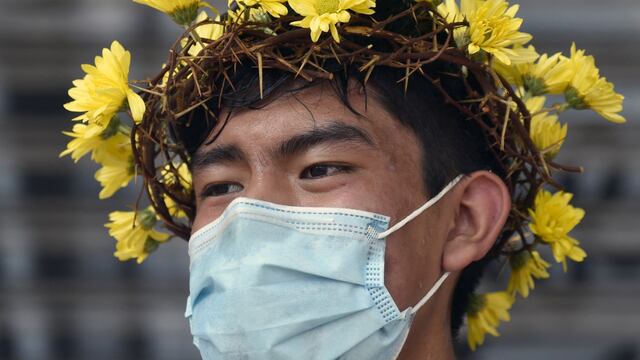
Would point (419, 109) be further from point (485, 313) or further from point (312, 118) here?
point (485, 313)

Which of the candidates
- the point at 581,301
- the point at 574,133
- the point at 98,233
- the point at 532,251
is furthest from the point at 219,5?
the point at 532,251

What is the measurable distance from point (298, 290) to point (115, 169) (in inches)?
30.1

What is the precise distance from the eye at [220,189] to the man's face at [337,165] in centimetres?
3

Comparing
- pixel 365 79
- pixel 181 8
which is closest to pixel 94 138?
pixel 181 8

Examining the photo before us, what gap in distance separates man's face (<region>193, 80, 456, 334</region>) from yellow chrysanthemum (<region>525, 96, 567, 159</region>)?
17.5 inches

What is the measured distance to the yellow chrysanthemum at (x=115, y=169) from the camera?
3334mm

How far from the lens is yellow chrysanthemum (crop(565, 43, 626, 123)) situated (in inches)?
126

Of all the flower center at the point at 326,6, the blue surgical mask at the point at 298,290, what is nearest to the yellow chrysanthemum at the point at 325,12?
the flower center at the point at 326,6

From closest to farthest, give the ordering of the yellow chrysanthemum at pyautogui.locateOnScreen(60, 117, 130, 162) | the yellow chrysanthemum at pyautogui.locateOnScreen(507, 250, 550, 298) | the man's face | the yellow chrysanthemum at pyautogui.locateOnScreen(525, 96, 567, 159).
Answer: the man's face, the yellow chrysanthemum at pyautogui.locateOnScreen(60, 117, 130, 162), the yellow chrysanthemum at pyautogui.locateOnScreen(525, 96, 567, 159), the yellow chrysanthemum at pyautogui.locateOnScreen(507, 250, 550, 298)

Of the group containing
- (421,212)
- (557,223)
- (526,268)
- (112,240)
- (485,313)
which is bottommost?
(112,240)

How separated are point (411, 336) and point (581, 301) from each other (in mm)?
5566

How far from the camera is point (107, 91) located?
3.03 metres

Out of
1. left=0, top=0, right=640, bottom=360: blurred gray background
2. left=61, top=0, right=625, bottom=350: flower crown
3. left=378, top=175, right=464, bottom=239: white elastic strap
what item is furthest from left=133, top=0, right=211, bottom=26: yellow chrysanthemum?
left=0, top=0, right=640, bottom=360: blurred gray background

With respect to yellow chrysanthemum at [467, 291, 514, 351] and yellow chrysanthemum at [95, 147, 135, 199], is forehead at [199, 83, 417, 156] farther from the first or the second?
yellow chrysanthemum at [467, 291, 514, 351]
